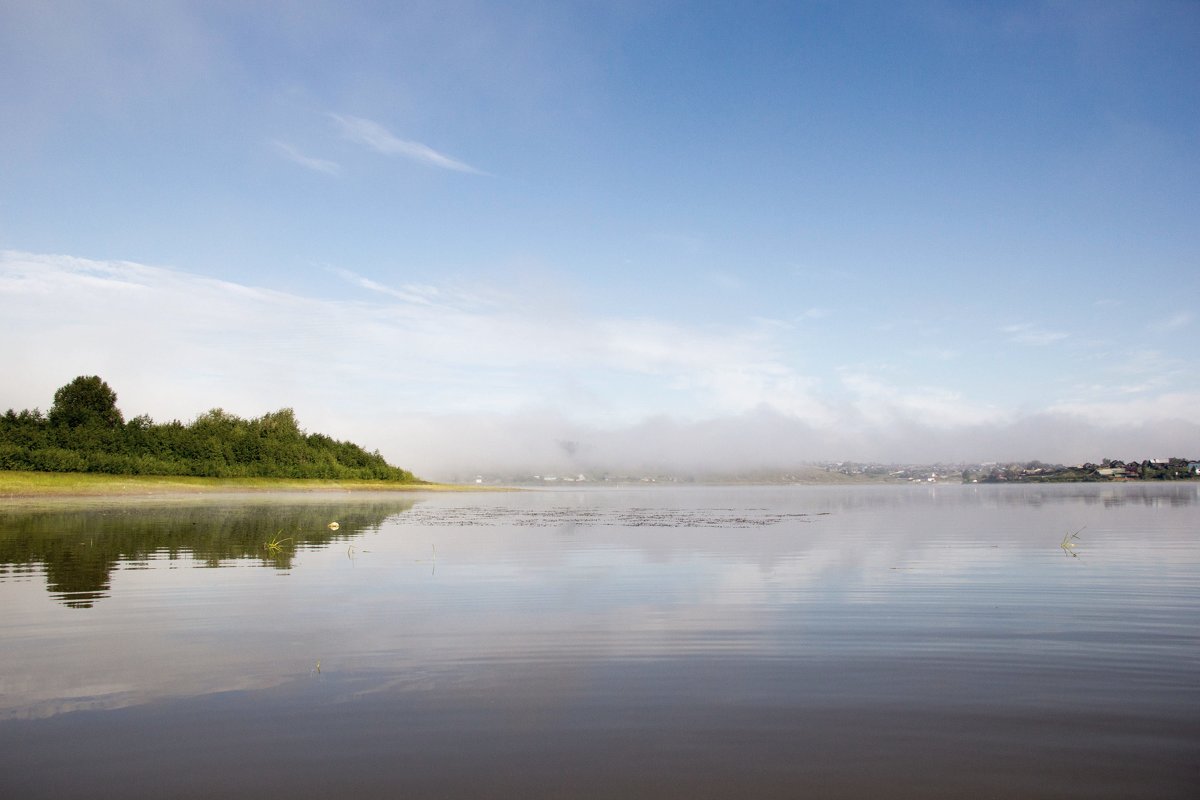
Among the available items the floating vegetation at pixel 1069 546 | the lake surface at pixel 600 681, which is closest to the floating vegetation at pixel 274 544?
the lake surface at pixel 600 681

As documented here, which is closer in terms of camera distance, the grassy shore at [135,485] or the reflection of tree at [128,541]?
the reflection of tree at [128,541]

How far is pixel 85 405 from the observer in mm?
99875

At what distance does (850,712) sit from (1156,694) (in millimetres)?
3658

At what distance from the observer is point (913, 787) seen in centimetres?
584

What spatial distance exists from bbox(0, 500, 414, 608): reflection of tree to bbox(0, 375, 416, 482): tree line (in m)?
48.6

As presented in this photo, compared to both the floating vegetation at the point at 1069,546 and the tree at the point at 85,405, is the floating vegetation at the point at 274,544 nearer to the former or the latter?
the floating vegetation at the point at 1069,546

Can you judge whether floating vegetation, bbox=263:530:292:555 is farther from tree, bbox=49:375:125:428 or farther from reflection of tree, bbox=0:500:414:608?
tree, bbox=49:375:125:428

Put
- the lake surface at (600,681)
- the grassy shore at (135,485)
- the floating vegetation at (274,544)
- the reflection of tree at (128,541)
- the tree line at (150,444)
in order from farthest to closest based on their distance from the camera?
the tree line at (150,444), the grassy shore at (135,485), the floating vegetation at (274,544), the reflection of tree at (128,541), the lake surface at (600,681)

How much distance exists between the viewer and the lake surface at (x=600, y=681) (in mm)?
6105

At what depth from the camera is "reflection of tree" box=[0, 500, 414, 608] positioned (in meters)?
18.1

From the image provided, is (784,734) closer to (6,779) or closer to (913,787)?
(913,787)

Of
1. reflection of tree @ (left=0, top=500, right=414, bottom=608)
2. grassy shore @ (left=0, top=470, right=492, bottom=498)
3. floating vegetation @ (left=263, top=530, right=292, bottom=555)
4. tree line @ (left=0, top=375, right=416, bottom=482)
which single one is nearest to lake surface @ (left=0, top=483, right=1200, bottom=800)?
reflection of tree @ (left=0, top=500, right=414, bottom=608)

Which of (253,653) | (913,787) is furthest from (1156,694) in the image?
(253,653)

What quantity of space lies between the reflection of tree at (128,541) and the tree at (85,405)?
65387 mm
